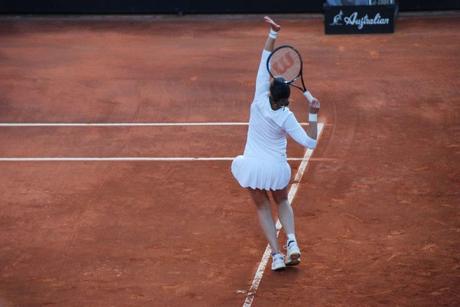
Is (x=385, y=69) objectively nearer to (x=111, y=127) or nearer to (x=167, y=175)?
(x=111, y=127)

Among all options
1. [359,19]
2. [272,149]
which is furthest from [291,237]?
[359,19]

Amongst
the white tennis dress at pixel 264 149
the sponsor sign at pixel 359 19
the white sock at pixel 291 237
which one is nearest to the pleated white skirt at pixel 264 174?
the white tennis dress at pixel 264 149

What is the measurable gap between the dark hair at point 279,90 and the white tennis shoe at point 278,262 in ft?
5.26

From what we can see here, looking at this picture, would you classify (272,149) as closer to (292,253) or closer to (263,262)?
(292,253)

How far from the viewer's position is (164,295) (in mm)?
9148

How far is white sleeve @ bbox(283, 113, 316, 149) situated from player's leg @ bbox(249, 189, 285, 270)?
819 mm

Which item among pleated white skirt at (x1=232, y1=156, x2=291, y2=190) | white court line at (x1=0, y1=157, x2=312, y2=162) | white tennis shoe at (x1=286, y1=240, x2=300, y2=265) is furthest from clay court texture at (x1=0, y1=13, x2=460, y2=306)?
pleated white skirt at (x1=232, y1=156, x2=291, y2=190)

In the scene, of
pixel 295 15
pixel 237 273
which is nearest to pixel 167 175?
pixel 237 273

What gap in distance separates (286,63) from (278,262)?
82.2 inches

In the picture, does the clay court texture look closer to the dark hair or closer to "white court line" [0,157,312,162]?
"white court line" [0,157,312,162]

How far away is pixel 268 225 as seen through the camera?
967 cm

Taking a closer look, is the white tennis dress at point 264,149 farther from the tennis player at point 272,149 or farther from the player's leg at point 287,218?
the player's leg at point 287,218

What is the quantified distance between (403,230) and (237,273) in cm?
217

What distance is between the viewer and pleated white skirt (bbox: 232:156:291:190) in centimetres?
940
